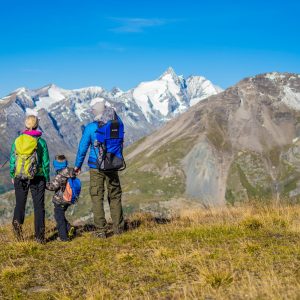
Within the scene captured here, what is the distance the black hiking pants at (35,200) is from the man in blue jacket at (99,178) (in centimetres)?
132

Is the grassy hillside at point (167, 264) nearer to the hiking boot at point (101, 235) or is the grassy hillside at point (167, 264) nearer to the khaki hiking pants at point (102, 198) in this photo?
the hiking boot at point (101, 235)

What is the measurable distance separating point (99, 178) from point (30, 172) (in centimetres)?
213

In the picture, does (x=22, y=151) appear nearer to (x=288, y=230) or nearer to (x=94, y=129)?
(x=94, y=129)

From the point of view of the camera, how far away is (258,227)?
12.7 meters

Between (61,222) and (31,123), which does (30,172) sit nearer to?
Answer: (31,123)

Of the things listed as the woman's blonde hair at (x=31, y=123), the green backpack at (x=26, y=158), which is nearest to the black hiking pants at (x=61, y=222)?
the green backpack at (x=26, y=158)

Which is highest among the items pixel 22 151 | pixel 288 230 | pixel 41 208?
pixel 22 151

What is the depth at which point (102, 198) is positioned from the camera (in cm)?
1388

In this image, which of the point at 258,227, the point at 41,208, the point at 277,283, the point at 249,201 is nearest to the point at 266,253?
the point at 277,283

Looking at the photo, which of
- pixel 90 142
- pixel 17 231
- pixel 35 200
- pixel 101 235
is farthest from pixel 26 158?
pixel 101 235

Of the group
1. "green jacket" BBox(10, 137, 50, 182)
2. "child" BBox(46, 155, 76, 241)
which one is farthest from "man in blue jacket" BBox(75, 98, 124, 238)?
"green jacket" BBox(10, 137, 50, 182)

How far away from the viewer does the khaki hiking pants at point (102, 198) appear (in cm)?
1373

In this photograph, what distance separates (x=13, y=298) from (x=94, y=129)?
22.5 feet

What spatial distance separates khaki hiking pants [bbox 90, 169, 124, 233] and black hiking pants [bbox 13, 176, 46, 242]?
164cm
